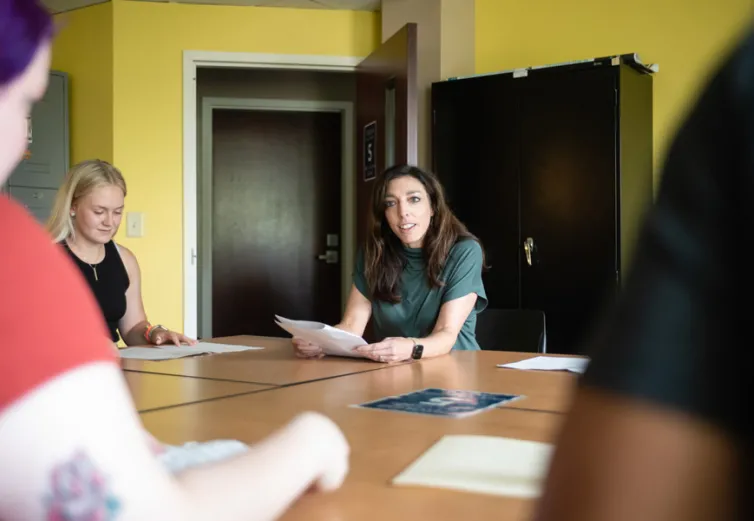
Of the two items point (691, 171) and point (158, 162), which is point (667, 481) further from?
point (158, 162)

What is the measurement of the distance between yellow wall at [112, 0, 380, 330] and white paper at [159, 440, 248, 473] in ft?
13.1

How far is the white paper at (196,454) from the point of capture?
2.76 feet

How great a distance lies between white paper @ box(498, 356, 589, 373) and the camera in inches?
74.7

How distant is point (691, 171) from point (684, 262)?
27mm

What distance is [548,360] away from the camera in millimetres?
2053

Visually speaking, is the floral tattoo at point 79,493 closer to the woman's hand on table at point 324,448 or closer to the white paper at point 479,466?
the woman's hand on table at point 324,448

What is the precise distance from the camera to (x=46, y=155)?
15.6 ft

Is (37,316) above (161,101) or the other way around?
the other way around

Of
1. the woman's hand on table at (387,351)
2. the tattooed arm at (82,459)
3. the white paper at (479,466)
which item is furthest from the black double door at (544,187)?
the tattooed arm at (82,459)

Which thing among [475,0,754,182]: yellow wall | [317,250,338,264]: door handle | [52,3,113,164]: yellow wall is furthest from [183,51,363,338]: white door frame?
[317,250,338,264]: door handle

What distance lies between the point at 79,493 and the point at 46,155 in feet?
15.2

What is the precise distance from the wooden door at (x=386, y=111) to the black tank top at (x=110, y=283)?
1.55 meters

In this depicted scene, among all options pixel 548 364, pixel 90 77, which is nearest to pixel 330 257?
pixel 90 77

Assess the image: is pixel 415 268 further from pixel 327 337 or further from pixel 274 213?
pixel 274 213
